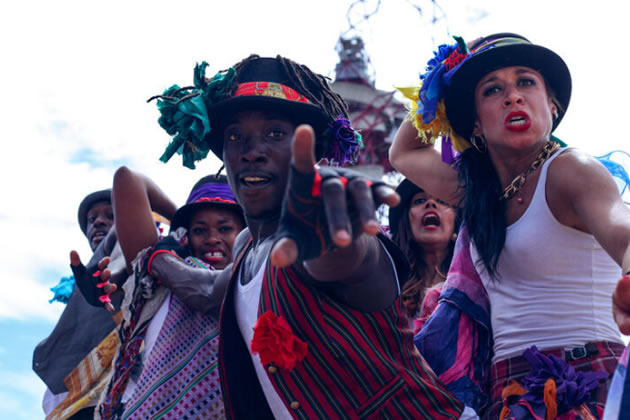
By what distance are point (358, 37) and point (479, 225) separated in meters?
15.6

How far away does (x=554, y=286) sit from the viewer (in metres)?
2.59

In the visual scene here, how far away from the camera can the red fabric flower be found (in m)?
2.20

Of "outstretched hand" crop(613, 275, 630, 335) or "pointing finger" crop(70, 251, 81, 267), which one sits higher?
"pointing finger" crop(70, 251, 81, 267)

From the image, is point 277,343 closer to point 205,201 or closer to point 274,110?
point 274,110

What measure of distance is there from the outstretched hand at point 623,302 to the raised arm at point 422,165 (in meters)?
1.56

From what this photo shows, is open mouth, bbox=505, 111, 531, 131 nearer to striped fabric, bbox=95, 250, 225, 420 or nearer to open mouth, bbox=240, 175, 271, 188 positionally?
open mouth, bbox=240, 175, 271, 188

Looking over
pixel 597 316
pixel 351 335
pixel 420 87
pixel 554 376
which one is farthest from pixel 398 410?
pixel 420 87

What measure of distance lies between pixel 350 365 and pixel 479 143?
1416mm

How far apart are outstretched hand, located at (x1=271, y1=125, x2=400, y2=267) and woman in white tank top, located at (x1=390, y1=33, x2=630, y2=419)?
100 cm

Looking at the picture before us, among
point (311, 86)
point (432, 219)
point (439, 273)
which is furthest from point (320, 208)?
point (432, 219)

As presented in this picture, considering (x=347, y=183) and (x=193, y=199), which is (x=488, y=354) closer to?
(x=347, y=183)

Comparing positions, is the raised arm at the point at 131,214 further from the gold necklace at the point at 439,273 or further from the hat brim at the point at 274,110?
the gold necklace at the point at 439,273

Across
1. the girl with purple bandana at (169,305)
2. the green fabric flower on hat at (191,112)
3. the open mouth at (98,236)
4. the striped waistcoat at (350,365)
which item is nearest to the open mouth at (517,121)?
the striped waistcoat at (350,365)

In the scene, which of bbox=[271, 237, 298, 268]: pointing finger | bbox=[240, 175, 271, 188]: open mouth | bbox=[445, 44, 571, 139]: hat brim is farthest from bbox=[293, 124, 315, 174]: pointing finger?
bbox=[445, 44, 571, 139]: hat brim
